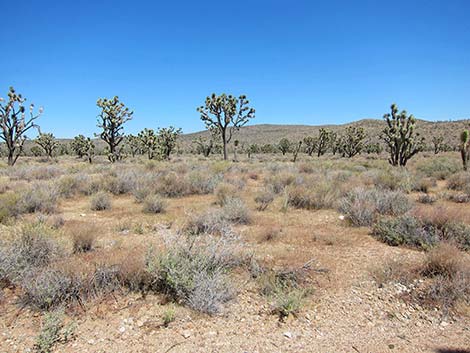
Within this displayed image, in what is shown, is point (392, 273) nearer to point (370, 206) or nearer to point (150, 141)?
point (370, 206)

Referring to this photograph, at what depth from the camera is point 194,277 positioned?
3.82 m

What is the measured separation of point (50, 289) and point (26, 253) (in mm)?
1270

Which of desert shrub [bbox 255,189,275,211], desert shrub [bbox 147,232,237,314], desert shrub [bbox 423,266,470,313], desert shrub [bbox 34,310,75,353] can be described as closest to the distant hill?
desert shrub [bbox 255,189,275,211]

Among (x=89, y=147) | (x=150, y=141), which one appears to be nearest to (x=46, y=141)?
(x=89, y=147)

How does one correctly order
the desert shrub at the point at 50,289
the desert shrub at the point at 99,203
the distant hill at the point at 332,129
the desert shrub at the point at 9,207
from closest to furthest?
the desert shrub at the point at 50,289, the desert shrub at the point at 9,207, the desert shrub at the point at 99,203, the distant hill at the point at 332,129

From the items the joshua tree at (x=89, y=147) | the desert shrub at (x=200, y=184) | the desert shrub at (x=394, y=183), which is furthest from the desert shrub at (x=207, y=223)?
the joshua tree at (x=89, y=147)

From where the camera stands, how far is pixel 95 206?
8859 mm

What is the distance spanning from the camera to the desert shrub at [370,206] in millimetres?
7125

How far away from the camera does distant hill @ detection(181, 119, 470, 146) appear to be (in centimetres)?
6719

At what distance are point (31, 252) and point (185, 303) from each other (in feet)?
8.62

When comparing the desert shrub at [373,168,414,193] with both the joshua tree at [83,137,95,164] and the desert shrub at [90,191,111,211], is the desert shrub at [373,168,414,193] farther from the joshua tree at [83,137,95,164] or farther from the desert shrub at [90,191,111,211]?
the joshua tree at [83,137,95,164]

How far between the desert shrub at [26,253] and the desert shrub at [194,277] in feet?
5.52

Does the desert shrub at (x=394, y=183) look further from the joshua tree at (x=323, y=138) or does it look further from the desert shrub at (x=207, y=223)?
the joshua tree at (x=323, y=138)

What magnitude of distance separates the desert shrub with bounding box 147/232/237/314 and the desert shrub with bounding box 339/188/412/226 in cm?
424
